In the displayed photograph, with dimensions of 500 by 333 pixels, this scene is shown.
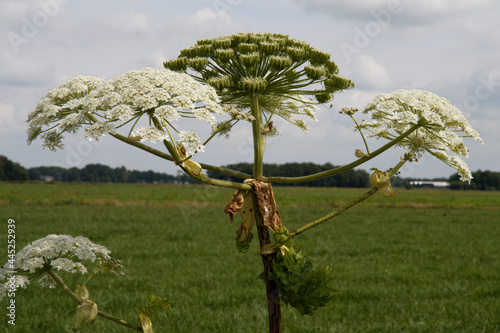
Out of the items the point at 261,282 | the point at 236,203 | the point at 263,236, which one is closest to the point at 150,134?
the point at 236,203

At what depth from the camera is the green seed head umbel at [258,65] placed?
9.71 ft

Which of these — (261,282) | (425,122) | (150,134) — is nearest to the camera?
(150,134)

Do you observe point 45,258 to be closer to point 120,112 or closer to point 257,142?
point 120,112

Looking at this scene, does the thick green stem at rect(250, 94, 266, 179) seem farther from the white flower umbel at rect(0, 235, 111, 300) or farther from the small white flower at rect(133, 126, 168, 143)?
the white flower umbel at rect(0, 235, 111, 300)

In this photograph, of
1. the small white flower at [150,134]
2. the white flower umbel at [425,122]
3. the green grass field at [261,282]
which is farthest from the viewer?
the green grass field at [261,282]

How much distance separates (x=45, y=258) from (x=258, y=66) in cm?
196

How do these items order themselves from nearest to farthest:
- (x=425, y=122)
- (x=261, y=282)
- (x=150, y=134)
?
(x=150, y=134)
(x=425, y=122)
(x=261, y=282)

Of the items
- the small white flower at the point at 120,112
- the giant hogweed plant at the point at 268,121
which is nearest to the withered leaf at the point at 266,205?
the giant hogweed plant at the point at 268,121

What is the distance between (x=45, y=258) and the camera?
3221mm

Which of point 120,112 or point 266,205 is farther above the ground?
point 120,112

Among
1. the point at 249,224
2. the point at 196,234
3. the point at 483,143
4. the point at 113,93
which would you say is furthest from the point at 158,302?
the point at 196,234

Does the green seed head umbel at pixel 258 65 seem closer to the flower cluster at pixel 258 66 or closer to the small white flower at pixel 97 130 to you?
the flower cluster at pixel 258 66

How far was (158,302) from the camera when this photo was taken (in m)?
3.12

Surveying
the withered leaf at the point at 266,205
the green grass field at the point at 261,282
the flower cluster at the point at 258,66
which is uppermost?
the flower cluster at the point at 258,66
